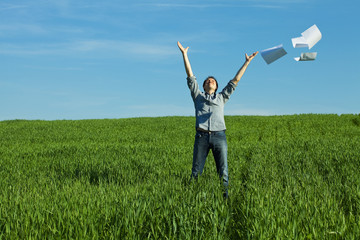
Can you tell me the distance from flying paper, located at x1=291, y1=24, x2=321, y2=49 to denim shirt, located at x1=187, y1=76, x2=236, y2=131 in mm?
1416

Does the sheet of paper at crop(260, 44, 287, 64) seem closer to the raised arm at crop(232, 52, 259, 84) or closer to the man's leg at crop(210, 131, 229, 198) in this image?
the raised arm at crop(232, 52, 259, 84)

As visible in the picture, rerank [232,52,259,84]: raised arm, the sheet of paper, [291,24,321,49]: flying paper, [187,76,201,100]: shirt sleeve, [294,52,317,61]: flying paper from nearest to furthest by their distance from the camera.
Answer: the sheet of paper, [291,24,321,49]: flying paper, [294,52,317,61]: flying paper, [187,76,201,100]: shirt sleeve, [232,52,259,84]: raised arm

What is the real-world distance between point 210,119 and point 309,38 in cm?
239

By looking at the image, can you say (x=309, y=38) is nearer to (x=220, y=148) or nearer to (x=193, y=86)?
(x=193, y=86)

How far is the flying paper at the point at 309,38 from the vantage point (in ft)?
21.3

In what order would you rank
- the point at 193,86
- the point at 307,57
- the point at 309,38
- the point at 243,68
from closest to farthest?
the point at 309,38, the point at 307,57, the point at 193,86, the point at 243,68

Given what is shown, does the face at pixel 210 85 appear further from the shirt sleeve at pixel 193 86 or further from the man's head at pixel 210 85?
the shirt sleeve at pixel 193 86

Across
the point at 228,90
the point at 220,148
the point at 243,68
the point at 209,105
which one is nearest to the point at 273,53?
the point at 243,68

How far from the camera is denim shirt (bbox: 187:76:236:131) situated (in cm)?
659

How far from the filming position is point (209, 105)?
6.70 metres

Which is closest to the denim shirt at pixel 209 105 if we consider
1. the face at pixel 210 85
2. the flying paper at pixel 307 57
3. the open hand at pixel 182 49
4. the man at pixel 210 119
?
the man at pixel 210 119

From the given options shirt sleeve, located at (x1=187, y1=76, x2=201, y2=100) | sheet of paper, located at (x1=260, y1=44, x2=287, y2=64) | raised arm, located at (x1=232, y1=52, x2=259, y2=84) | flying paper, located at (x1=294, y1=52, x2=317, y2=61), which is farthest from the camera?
raised arm, located at (x1=232, y1=52, x2=259, y2=84)

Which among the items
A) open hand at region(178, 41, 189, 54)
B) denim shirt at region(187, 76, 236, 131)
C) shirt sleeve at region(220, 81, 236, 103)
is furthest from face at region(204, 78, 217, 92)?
open hand at region(178, 41, 189, 54)

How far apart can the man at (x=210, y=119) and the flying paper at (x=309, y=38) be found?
1.09 metres
